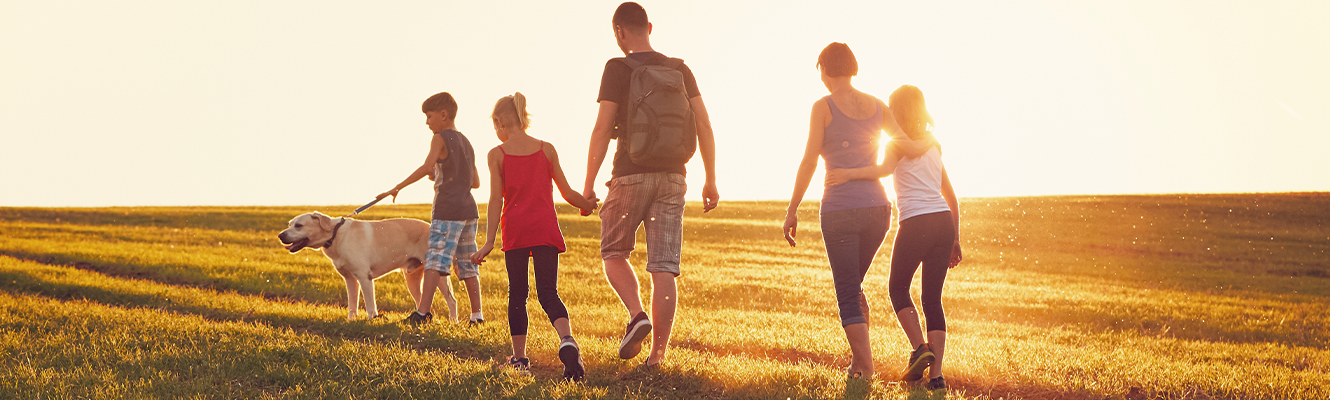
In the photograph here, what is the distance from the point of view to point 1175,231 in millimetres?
33875

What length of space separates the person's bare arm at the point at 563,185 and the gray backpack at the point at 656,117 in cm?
48

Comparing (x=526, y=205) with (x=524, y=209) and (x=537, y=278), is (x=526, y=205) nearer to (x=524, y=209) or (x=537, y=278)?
(x=524, y=209)

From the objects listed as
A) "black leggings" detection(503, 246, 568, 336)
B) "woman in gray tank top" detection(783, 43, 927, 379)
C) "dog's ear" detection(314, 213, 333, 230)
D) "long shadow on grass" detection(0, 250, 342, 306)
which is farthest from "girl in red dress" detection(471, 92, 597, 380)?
"long shadow on grass" detection(0, 250, 342, 306)

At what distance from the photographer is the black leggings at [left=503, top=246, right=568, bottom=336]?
554 centimetres

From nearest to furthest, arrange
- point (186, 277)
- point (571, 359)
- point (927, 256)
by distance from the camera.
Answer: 1. point (571, 359)
2. point (927, 256)
3. point (186, 277)

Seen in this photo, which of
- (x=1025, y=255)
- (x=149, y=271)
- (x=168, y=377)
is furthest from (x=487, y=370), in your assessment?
(x=1025, y=255)

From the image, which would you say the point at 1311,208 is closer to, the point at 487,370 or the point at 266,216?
the point at 487,370

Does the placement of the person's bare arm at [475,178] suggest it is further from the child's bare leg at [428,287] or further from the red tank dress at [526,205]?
the red tank dress at [526,205]

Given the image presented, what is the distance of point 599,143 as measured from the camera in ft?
17.5

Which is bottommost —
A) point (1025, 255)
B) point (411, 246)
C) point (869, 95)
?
point (1025, 255)

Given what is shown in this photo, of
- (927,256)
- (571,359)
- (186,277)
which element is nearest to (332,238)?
(571,359)

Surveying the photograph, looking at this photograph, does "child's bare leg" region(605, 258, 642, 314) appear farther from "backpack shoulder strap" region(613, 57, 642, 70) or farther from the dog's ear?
the dog's ear

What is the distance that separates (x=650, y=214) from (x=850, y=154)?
1466 millimetres

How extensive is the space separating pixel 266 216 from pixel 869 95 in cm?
3635
